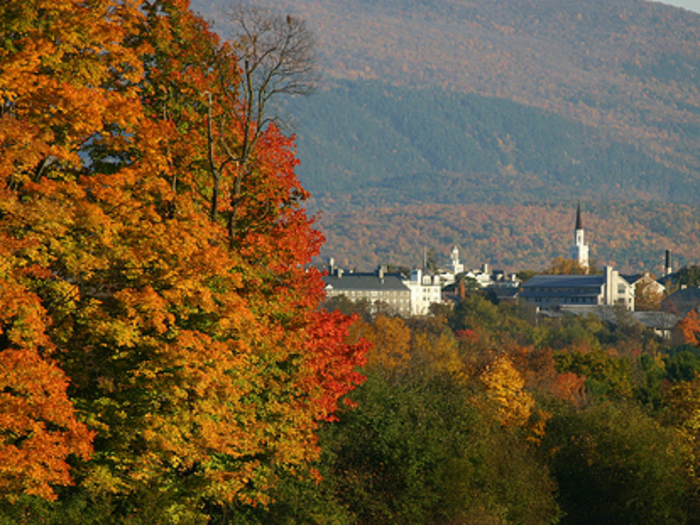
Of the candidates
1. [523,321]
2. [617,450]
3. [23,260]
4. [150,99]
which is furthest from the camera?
[523,321]

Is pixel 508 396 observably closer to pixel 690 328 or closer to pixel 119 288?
pixel 119 288

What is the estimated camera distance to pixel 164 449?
23.5m

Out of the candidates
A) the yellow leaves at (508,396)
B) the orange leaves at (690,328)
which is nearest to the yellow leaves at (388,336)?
the yellow leaves at (508,396)

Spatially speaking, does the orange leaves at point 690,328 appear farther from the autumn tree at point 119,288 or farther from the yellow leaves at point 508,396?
the autumn tree at point 119,288

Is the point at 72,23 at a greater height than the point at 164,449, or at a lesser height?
greater

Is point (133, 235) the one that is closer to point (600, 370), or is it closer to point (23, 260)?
point (23, 260)

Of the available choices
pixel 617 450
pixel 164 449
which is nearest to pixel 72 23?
pixel 164 449

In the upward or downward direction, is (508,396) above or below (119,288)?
below

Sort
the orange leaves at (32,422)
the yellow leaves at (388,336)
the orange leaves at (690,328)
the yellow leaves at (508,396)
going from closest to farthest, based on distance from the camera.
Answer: the orange leaves at (32,422) < the yellow leaves at (508,396) < the yellow leaves at (388,336) < the orange leaves at (690,328)

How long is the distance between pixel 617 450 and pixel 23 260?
31911 mm

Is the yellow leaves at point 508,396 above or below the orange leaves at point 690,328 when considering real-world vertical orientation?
below

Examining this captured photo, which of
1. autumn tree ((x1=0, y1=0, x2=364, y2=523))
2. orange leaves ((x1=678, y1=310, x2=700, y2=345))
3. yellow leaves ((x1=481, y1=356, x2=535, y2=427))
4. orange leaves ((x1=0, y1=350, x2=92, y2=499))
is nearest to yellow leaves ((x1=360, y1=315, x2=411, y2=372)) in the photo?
yellow leaves ((x1=481, y1=356, x2=535, y2=427))

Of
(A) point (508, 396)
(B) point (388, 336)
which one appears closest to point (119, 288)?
(A) point (508, 396)

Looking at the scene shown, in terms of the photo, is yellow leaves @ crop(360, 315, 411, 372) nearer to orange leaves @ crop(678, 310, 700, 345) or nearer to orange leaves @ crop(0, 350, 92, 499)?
orange leaves @ crop(678, 310, 700, 345)
